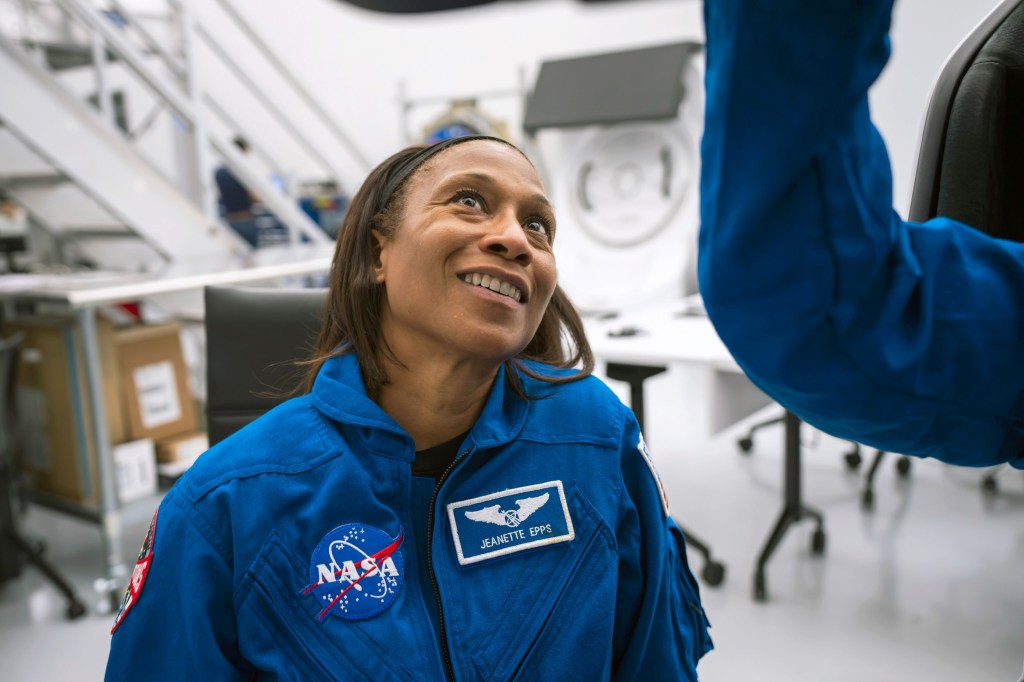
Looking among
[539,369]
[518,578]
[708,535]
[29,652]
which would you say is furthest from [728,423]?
[29,652]

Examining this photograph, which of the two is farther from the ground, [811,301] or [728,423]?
[811,301]

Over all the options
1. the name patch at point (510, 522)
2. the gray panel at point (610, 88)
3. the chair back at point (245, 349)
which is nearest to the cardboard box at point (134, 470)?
the chair back at point (245, 349)

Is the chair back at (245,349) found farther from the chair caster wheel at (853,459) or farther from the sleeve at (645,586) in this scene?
the chair caster wheel at (853,459)

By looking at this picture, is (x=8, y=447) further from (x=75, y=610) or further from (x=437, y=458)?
(x=437, y=458)

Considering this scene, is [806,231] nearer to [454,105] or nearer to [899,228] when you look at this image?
[899,228]

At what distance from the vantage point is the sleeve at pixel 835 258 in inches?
15.7

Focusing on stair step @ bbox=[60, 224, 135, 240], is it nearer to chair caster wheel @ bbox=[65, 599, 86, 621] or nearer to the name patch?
chair caster wheel @ bbox=[65, 599, 86, 621]

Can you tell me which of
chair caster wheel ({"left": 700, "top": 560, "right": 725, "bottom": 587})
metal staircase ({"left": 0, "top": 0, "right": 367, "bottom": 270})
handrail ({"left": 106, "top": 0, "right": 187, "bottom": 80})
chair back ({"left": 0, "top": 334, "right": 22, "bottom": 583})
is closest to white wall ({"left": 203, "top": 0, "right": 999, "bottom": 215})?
handrail ({"left": 106, "top": 0, "right": 187, "bottom": 80})

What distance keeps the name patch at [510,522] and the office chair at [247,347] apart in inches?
27.2

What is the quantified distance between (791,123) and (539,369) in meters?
0.71

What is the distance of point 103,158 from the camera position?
321 centimetres

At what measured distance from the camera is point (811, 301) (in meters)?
0.45

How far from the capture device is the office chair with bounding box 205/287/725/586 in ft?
4.89


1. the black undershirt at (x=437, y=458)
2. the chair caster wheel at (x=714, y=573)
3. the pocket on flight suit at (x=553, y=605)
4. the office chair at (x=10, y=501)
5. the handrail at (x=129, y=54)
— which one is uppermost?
the handrail at (x=129, y=54)
